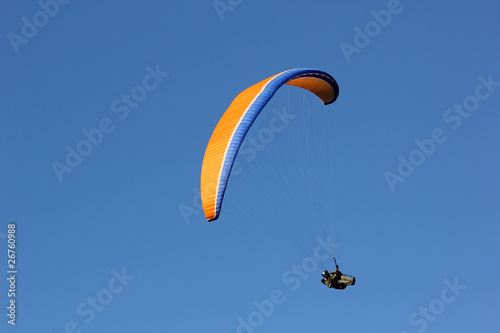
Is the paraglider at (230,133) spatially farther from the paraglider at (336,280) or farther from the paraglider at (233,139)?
the paraglider at (336,280)

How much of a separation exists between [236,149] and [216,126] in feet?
10.4

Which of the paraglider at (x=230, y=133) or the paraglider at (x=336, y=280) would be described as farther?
the paraglider at (x=336, y=280)

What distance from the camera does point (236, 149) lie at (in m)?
35.0

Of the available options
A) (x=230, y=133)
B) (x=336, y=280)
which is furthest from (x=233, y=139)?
(x=336, y=280)

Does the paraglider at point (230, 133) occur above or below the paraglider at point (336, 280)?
above

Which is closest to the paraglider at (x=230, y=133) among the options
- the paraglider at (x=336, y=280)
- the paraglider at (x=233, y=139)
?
the paraglider at (x=233, y=139)

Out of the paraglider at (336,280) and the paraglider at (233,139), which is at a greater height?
the paraglider at (233,139)

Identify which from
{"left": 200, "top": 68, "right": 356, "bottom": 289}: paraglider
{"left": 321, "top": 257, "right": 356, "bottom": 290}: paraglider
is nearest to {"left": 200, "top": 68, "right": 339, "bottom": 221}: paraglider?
{"left": 200, "top": 68, "right": 356, "bottom": 289}: paraglider

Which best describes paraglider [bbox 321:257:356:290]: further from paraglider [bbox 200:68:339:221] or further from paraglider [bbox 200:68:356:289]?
paraglider [bbox 200:68:339:221]

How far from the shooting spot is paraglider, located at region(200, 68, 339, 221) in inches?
1345

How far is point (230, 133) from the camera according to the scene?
117 ft

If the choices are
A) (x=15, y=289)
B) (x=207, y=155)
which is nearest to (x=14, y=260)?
(x=15, y=289)

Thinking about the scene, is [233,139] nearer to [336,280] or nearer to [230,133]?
[230,133]

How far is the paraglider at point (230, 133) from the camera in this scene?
3416 cm
